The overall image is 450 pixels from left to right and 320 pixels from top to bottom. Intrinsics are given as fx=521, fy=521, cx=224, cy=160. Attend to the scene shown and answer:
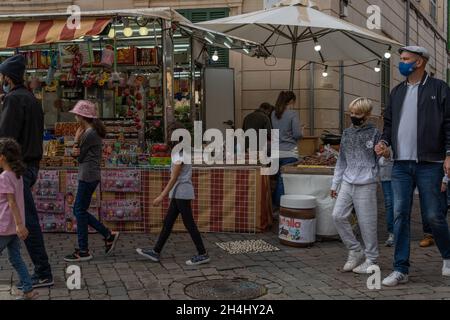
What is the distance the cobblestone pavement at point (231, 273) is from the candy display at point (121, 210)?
39cm

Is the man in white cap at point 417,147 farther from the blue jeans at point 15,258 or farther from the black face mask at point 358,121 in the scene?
the blue jeans at point 15,258

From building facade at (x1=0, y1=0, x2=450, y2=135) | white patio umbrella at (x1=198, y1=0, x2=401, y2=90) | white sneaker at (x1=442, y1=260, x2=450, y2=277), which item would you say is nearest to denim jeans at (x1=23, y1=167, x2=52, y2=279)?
white sneaker at (x1=442, y1=260, x2=450, y2=277)

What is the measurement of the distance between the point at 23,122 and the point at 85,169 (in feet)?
3.57

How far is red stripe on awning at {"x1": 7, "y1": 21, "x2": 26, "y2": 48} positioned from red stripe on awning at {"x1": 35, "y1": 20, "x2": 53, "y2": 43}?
0.93ft

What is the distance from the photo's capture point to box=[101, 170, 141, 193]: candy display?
679 cm

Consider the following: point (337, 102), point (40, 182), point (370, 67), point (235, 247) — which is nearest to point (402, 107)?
point (235, 247)

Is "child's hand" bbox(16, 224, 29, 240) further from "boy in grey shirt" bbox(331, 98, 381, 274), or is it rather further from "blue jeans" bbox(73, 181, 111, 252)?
"boy in grey shirt" bbox(331, 98, 381, 274)

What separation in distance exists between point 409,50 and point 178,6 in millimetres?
7332

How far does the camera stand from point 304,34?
8703mm

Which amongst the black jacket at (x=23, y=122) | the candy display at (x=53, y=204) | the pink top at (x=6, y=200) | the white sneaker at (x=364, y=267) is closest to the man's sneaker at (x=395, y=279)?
the white sneaker at (x=364, y=267)

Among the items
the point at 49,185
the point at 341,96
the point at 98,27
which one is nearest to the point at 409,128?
the point at 98,27

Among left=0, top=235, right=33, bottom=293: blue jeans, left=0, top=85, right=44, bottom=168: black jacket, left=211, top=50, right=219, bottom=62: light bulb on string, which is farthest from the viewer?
left=211, top=50, right=219, bottom=62: light bulb on string

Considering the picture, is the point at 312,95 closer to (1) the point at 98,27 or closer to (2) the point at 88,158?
(1) the point at 98,27

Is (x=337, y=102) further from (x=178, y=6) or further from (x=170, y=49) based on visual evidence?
(x=170, y=49)
